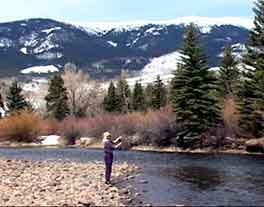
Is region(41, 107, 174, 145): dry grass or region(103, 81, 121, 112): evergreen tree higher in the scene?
region(103, 81, 121, 112): evergreen tree

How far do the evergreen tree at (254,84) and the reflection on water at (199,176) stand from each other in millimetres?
18961

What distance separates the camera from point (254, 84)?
57.2m

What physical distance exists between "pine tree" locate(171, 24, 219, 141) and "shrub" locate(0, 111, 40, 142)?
1129 inches

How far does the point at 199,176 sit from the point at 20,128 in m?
53.6

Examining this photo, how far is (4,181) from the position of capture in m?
29.5

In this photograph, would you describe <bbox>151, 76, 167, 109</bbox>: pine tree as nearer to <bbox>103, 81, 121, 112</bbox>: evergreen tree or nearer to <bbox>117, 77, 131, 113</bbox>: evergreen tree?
<bbox>117, 77, 131, 113</bbox>: evergreen tree

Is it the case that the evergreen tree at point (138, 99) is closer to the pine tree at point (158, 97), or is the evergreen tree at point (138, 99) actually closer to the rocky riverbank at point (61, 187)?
the pine tree at point (158, 97)

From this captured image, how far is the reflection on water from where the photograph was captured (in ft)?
95.2

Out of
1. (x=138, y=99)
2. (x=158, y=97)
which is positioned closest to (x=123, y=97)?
(x=138, y=99)

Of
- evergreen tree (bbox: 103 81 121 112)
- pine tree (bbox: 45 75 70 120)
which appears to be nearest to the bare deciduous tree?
pine tree (bbox: 45 75 70 120)

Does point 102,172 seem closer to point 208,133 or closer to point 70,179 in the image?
point 70,179

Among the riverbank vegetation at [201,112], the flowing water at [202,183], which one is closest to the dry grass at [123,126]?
the riverbank vegetation at [201,112]

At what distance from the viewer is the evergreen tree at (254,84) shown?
55.4 m

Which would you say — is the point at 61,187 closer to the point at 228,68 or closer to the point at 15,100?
the point at 228,68
